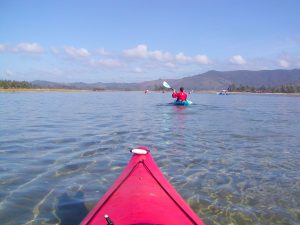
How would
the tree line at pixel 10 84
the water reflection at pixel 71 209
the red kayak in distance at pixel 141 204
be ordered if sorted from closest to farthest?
the red kayak in distance at pixel 141 204 → the water reflection at pixel 71 209 → the tree line at pixel 10 84

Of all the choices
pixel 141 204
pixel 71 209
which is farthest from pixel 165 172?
pixel 141 204

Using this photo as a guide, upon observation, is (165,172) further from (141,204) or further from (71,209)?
(141,204)

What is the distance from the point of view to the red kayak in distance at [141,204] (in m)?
4.26

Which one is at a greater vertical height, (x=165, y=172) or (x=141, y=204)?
(x=141, y=204)

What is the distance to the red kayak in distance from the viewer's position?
14.0ft

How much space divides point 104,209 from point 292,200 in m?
5.17

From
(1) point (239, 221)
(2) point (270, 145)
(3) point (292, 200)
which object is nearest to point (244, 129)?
(2) point (270, 145)

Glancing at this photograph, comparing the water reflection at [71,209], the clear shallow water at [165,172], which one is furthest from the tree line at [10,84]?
the water reflection at [71,209]

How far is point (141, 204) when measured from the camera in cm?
462

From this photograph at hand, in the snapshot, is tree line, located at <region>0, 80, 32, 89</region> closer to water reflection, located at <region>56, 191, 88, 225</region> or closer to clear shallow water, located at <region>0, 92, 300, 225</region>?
clear shallow water, located at <region>0, 92, 300, 225</region>

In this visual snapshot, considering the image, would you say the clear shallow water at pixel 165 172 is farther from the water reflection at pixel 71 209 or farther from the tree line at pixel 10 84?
the tree line at pixel 10 84

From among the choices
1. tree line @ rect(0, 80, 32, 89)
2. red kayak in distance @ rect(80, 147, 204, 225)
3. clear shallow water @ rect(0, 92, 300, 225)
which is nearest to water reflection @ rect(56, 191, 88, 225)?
clear shallow water @ rect(0, 92, 300, 225)

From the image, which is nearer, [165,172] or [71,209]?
[71,209]

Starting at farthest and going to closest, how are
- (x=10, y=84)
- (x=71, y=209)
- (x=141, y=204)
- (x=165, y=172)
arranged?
(x=10, y=84) < (x=165, y=172) < (x=71, y=209) < (x=141, y=204)
